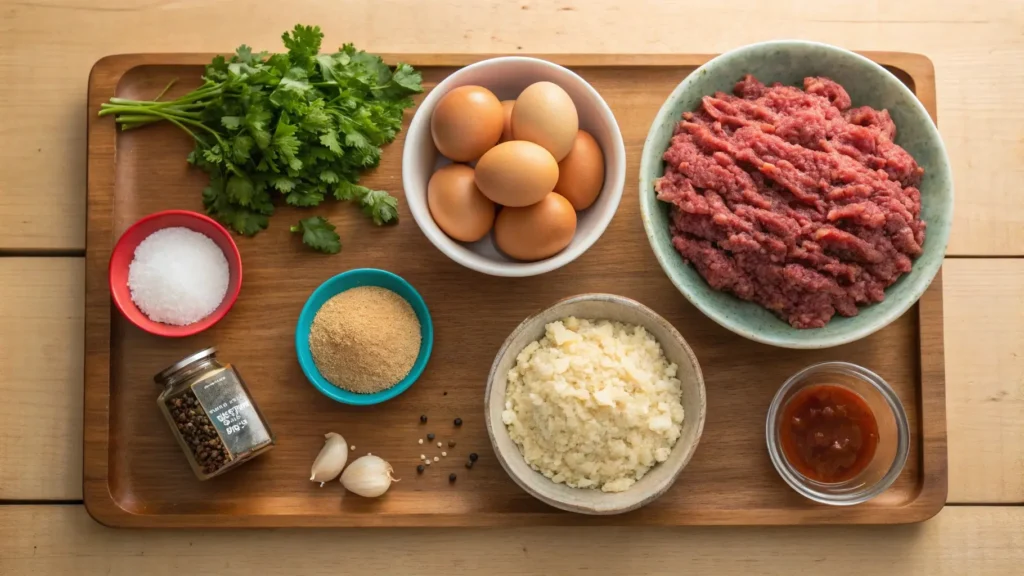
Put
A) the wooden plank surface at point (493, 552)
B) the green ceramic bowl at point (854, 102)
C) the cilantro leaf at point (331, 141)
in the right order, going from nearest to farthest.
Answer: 1. the green ceramic bowl at point (854, 102)
2. the cilantro leaf at point (331, 141)
3. the wooden plank surface at point (493, 552)

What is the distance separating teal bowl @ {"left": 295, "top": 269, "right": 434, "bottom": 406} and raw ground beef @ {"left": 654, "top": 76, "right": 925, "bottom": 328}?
2.08 ft

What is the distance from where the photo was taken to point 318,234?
76.6 inches

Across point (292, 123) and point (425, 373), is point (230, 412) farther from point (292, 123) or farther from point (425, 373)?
point (292, 123)

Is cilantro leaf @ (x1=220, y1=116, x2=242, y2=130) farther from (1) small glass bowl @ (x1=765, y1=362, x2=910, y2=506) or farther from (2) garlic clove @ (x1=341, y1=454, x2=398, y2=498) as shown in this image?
(1) small glass bowl @ (x1=765, y1=362, x2=910, y2=506)

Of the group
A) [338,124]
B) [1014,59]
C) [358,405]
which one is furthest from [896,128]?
[358,405]

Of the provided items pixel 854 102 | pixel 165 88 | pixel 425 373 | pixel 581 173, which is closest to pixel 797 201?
pixel 854 102

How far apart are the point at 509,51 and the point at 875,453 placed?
4.43 feet

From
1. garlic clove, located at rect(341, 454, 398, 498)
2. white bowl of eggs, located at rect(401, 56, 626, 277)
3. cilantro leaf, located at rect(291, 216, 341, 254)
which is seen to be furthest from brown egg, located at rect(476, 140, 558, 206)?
garlic clove, located at rect(341, 454, 398, 498)

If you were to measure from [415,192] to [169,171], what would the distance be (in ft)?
2.24

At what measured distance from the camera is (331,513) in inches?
Result: 76.1

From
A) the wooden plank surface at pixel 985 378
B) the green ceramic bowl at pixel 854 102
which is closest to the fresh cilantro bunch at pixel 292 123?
the green ceramic bowl at pixel 854 102

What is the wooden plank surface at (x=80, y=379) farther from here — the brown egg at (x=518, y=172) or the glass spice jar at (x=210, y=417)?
the brown egg at (x=518, y=172)

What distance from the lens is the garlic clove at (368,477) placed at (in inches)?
74.5

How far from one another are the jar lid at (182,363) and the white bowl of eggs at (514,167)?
605 mm
